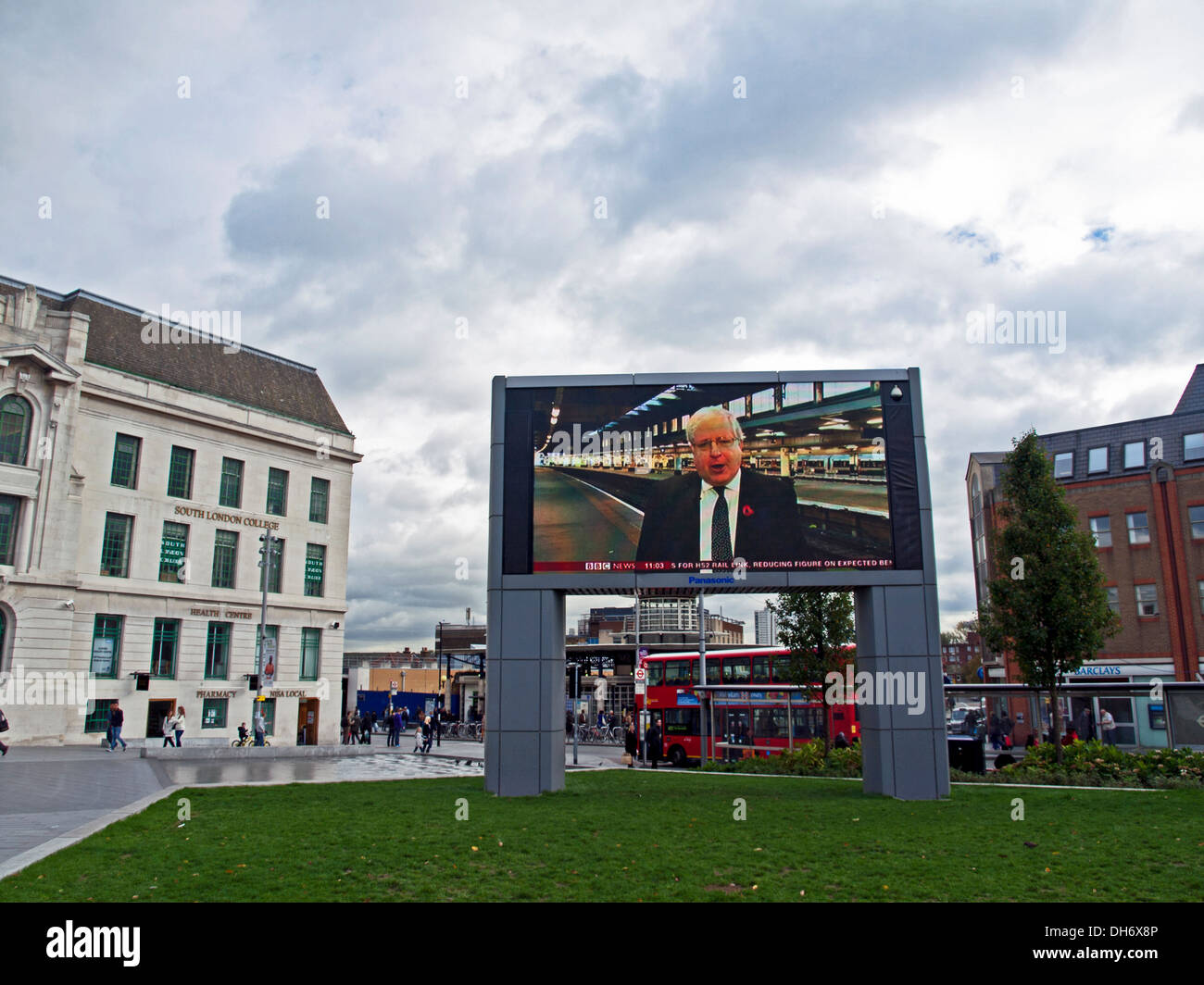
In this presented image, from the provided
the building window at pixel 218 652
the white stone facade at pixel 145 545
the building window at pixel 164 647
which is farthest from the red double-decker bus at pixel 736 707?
the building window at pixel 164 647

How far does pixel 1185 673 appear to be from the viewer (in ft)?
139

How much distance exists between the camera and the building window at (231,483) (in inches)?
1820

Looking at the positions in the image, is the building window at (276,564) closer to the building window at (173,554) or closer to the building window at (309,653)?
the building window at (309,653)

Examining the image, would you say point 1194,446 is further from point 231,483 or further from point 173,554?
point 173,554

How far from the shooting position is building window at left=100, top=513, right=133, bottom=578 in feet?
133

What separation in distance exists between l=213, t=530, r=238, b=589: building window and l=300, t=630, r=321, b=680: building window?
5.29m

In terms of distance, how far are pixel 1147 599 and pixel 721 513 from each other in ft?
120

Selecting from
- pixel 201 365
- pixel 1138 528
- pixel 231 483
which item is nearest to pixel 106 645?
pixel 231 483

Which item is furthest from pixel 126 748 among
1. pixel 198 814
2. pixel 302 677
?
pixel 198 814

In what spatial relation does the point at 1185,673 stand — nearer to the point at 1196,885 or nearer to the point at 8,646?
the point at 1196,885

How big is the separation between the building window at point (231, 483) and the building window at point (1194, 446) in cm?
4835

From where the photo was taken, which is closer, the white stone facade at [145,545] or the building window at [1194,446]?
the white stone facade at [145,545]

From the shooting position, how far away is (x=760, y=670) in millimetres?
32219

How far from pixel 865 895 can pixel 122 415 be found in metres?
42.8
